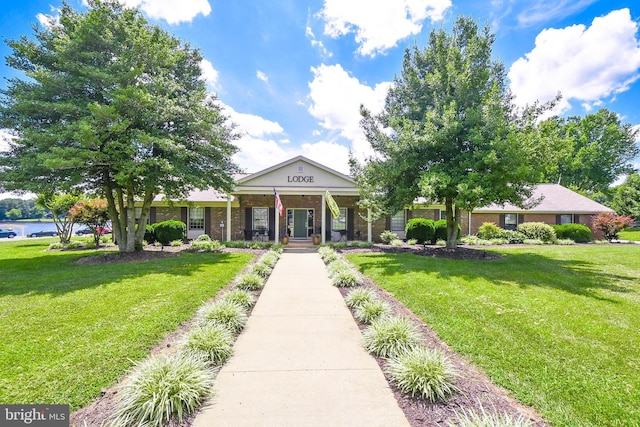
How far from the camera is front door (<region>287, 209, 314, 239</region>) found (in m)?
18.8

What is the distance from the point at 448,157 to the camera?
1067 centimetres

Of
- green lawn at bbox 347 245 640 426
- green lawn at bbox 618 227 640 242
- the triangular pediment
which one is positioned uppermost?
the triangular pediment

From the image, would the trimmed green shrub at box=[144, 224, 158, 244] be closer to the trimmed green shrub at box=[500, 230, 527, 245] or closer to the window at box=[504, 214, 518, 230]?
the trimmed green shrub at box=[500, 230, 527, 245]

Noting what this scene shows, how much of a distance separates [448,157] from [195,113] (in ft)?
32.7

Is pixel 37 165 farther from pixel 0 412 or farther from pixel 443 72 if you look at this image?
pixel 443 72

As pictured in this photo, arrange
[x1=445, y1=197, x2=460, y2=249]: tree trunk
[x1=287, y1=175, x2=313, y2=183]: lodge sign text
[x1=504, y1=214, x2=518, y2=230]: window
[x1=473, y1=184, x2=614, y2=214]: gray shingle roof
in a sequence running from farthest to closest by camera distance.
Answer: [x1=504, y1=214, x2=518, y2=230]: window < [x1=473, y1=184, x2=614, y2=214]: gray shingle roof < [x1=287, y1=175, x2=313, y2=183]: lodge sign text < [x1=445, y1=197, x2=460, y2=249]: tree trunk

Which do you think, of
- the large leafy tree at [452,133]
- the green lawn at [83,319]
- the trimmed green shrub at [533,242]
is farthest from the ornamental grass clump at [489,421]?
the trimmed green shrub at [533,242]

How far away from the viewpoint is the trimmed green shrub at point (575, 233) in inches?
704

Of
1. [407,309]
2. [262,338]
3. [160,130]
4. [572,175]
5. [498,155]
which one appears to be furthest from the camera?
[572,175]

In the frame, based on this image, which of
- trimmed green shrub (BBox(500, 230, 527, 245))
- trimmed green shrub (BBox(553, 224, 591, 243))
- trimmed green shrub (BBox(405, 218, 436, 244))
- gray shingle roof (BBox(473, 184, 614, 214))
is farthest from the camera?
gray shingle roof (BBox(473, 184, 614, 214))

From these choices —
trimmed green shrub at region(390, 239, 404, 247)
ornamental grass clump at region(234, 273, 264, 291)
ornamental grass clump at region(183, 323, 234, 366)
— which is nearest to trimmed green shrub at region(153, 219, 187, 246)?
ornamental grass clump at region(234, 273, 264, 291)

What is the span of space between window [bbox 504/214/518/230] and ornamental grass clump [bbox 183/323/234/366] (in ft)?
68.5

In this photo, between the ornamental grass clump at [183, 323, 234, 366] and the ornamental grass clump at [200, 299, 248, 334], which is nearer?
the ornamental grass clump at [183, 323, 234, 366]

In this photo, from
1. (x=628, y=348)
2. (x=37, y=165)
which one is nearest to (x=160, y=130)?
(x=37, y=165)
